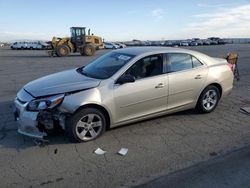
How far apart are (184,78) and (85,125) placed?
7.44 feet

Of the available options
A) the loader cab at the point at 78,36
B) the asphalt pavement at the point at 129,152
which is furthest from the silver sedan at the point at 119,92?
the loader cab at the point at 78,36

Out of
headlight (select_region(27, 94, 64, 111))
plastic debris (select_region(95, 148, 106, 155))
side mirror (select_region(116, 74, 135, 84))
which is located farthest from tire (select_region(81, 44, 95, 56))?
plastic debris (select_region(95, 148, 106, 155))

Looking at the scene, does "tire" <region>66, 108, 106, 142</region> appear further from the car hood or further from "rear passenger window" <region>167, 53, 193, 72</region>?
"rear passenger window" <region>167, 53, 193, 72</region>

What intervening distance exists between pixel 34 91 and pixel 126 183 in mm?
2262

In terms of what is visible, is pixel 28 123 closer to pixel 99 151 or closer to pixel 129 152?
pixel 99 151

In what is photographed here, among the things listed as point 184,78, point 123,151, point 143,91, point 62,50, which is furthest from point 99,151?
point 62,50

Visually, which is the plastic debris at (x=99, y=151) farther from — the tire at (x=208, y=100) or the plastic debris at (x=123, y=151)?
the tire at (x=208, y=100)

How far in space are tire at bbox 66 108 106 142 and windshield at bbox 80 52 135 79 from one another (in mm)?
742

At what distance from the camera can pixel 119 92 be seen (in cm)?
456

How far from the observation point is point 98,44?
29844mm

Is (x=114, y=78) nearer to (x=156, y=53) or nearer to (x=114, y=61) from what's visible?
(x=114, y=61)

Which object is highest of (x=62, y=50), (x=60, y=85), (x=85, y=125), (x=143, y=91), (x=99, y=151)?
(x=60, y=85)

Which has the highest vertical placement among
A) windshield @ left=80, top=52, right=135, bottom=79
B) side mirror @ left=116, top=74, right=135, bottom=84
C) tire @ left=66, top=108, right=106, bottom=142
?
windshield @ left=80, top=52, right=135, bottom=79

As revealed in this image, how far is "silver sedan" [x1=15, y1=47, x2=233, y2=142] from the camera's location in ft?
13.9
